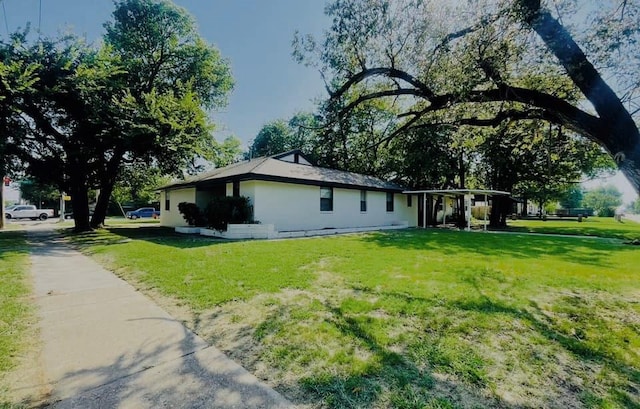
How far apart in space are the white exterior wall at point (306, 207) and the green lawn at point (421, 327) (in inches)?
257

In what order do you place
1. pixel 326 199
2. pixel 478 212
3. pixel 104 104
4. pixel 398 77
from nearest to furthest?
1. pixel 398 77
2. pixel 104 104
3. pixel 326 199
4. pixel 478 212

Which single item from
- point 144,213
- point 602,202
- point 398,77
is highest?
point 398,77

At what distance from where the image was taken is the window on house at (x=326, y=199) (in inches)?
649

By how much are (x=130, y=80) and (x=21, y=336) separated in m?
18.7

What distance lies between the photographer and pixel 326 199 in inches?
658

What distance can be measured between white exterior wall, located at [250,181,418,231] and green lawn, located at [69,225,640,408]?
6.53m

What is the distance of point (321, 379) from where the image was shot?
265cm

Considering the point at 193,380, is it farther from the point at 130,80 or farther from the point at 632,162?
the point at 130,80

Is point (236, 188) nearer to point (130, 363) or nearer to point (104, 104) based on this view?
point (104, 104)

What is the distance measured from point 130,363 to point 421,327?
10.1ft

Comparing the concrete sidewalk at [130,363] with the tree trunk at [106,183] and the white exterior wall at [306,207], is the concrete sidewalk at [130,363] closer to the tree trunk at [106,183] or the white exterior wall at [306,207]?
the white exterior wall at [306,207]

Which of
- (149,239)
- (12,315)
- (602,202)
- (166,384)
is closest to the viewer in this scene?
(166,384)

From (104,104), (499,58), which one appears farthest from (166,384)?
(104,104)

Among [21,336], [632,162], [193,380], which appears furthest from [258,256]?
[632,162]
